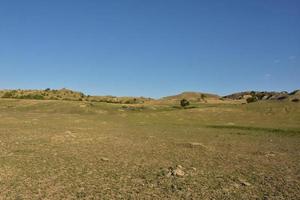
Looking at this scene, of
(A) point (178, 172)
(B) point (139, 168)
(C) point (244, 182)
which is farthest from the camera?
(B) point (139, 168)

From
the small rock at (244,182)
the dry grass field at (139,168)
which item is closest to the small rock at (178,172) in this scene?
the dry grass field at (139,168)

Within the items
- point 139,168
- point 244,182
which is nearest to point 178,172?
point 139,168

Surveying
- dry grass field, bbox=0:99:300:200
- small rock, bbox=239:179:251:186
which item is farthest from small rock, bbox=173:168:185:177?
small rock, bbox=239:179:251:186

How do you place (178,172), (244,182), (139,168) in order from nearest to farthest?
(244,182), (178,172), (139,168)

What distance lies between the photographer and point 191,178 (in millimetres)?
15727

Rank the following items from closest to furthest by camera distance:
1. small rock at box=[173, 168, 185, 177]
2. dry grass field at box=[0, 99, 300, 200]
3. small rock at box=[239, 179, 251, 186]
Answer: dry grass field at box=[0, 99, 300, 200]
small rock at box=[239, 179, 251, 186]
small rock at box=[173, 168, 185, 177]

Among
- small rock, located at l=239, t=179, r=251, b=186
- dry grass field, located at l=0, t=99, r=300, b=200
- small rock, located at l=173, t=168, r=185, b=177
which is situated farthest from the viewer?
small rock, located at l=173, t=168, r=185, b=177

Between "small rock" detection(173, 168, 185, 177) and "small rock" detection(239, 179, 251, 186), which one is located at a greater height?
"small rock" detection(173, 168, 185, 177)

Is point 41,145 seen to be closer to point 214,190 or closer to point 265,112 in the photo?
point 214,190

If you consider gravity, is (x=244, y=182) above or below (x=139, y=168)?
below

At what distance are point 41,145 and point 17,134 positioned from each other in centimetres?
629

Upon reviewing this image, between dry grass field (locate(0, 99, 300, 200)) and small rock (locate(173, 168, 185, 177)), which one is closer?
dry grass field (locate(0, 99, 300, 200))

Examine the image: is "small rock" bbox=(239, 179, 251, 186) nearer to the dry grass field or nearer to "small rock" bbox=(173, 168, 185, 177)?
the dry grass field

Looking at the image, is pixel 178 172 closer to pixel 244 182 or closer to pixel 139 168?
pixel 139 168
